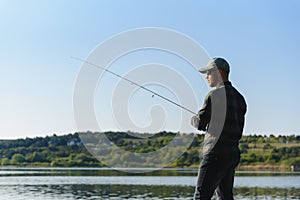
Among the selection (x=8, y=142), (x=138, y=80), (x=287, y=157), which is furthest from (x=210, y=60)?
(x=8, y=142)

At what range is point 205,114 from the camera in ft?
19.2

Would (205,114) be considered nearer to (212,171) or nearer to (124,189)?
(212,171)

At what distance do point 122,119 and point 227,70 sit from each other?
70.8 inches

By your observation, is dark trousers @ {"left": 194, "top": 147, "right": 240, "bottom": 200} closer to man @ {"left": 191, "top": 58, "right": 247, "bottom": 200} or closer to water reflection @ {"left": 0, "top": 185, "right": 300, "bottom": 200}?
man @ {"left": 191, "top": 58, "right": 247, "bottom": 200}

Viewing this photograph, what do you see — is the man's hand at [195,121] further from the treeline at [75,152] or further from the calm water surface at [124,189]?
the treeline at [75,152]

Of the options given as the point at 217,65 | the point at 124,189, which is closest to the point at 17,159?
the point at 124,189

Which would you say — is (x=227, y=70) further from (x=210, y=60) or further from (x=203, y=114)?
(x=203, y=114)

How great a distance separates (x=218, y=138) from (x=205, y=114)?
26cm

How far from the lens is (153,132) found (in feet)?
24.4

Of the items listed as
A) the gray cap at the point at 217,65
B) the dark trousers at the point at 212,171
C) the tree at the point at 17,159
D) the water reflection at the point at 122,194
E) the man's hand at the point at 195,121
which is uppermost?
the tree at the point at 17,159

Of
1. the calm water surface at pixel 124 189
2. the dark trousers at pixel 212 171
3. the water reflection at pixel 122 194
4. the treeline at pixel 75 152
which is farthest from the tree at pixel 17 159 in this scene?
the dark trousers at pixel 212 171

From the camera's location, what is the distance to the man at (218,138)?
5816 millimetres

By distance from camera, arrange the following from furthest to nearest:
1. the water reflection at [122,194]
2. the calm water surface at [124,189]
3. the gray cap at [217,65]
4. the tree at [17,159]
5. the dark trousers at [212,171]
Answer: the tree at [17,159], the calm water surface at [124,189], the water reflection at [122,194], the gray cap at [217,65], the dark trousers at [212,171]

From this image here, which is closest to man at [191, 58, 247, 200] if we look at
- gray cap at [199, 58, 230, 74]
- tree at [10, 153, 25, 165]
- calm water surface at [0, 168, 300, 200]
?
gray cap at [199, 58, 230, 74]
